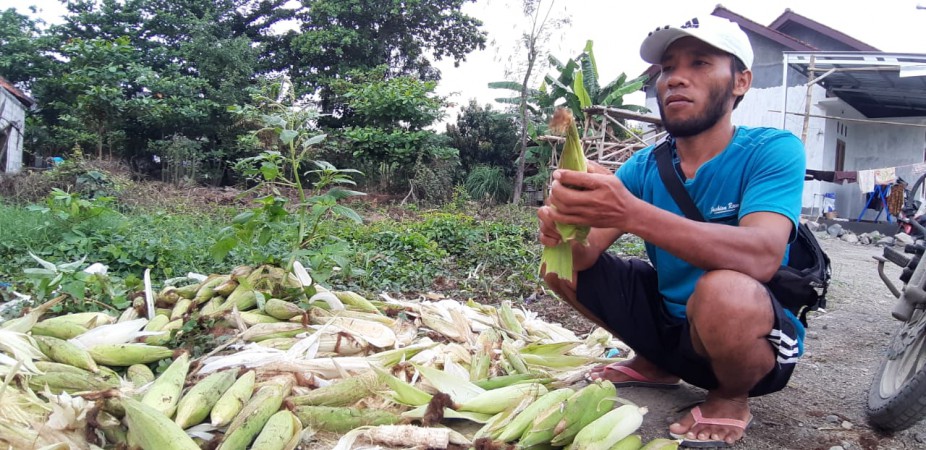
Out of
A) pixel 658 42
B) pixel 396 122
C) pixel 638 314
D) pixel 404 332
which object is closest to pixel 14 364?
pixel 404 332

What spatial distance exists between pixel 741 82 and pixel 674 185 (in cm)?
42

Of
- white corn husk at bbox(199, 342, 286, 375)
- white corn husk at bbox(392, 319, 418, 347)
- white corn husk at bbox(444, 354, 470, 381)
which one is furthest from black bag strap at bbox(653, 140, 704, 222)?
white corn husk at bbox(199, 342, 286, 375)

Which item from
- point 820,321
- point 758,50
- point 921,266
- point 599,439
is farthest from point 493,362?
point 758,50

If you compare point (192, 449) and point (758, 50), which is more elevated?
point (758, 50)

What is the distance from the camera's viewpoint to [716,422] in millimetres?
1889

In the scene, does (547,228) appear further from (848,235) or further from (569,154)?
(848,235)

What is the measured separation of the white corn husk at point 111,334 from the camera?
2.34m

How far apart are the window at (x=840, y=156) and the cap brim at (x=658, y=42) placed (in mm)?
14950

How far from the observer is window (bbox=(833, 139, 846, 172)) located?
1445cm

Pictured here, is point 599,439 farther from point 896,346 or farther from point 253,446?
point 896,346

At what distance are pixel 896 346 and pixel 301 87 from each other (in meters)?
17.3

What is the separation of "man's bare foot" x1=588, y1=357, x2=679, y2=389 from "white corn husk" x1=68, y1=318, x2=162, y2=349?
1923 millimetres

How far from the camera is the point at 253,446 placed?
1618 millimetres

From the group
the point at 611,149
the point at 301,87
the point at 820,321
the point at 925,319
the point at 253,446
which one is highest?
the point at 301,87
